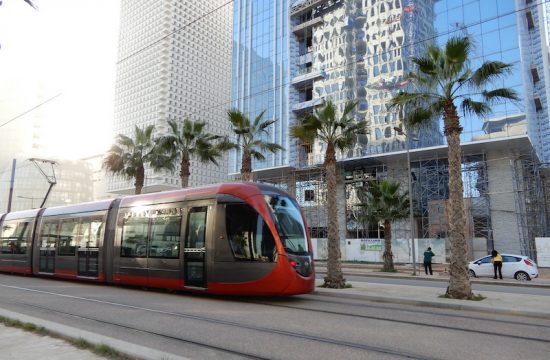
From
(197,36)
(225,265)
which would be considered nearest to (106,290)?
(225,265)

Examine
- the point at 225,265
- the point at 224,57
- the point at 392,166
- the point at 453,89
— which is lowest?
the point at 225,265

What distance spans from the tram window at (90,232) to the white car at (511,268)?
1772 centimetres

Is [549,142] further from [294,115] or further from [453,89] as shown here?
[453,89]

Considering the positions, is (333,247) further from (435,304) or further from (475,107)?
(475,107)

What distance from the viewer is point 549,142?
154ft

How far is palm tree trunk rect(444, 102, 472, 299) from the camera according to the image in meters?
12.4

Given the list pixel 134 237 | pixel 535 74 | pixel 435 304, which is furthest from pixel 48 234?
pixel 535 74

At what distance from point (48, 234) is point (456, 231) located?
14.9 meters

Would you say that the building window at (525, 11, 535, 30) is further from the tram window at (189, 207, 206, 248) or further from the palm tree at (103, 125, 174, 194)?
the tram window at (189, 207, 206, 248)

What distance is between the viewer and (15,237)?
19.5 metres

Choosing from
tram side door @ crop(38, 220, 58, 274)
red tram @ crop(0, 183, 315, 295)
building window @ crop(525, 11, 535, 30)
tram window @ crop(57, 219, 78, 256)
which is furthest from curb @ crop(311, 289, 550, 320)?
building window @ crop(525, 11, 535, 30)

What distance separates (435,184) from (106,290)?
108ft

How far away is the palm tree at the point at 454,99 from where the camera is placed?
1266 centimetres

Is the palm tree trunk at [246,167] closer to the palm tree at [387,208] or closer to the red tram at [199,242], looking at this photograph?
the red tram at [199,242]
